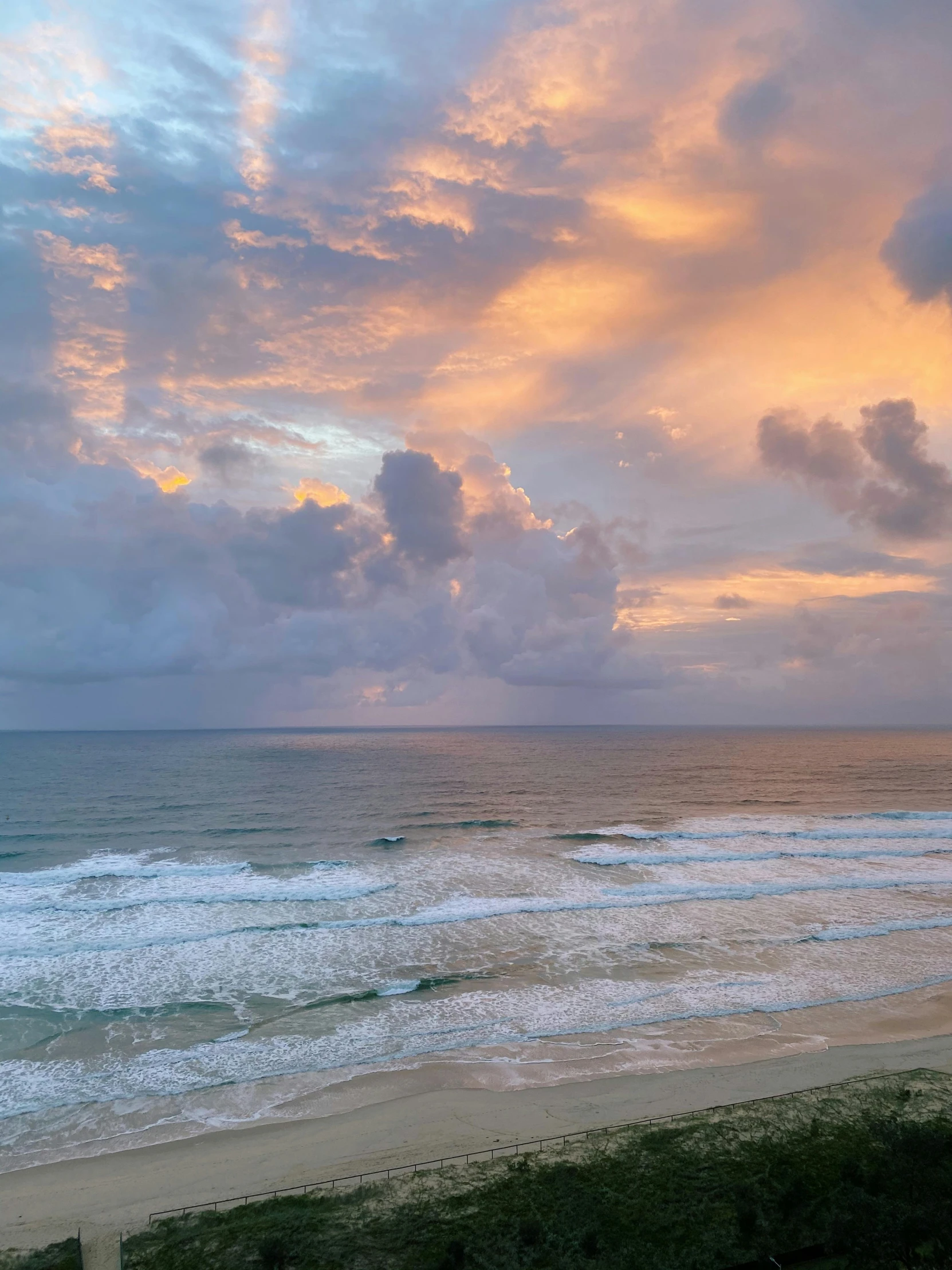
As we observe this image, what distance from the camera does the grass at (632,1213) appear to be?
12.2 meters

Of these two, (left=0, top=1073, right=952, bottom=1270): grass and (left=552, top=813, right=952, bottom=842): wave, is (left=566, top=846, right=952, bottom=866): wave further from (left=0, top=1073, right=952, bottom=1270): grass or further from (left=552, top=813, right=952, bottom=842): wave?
(left=0, top=1073, right=952, bottom=1270): grass

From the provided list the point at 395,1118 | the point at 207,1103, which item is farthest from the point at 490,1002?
the point at 207,1103

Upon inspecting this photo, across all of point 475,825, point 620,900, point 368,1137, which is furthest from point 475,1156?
point 475,825

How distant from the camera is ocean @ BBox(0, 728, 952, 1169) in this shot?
763 inches

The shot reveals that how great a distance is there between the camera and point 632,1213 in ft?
43.3

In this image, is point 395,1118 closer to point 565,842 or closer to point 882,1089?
point 882,1089

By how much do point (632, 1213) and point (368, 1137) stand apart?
6.59 metres

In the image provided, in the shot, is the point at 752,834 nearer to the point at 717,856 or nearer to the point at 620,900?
the point at 717,856

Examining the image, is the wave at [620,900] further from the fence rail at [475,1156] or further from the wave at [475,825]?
the wave at [475,825]

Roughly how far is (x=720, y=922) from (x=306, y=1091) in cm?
2058

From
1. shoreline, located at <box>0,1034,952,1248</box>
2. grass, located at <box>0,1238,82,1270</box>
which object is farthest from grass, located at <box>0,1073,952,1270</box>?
shoreline, located at <box>0,1034,952,1248</box>

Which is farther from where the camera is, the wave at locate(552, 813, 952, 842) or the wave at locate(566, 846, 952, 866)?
the wave at locate(552, 813, 952, 842)

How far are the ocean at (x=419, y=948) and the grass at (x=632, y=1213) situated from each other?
418 centimetres

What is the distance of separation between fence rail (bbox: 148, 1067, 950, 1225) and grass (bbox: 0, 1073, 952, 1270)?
1.09ft
